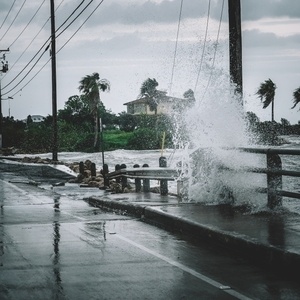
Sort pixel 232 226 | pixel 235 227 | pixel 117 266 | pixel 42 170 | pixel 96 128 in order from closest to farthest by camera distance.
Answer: pixel 117 266 → pixel 235 227 → pixel 232 226 → pixel 42 170 → pixel 96 128

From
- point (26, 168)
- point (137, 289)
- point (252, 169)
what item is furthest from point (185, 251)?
point (26, 168)

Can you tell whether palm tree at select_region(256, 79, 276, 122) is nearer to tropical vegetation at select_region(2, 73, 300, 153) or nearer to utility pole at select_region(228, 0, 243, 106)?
tropical vegetation at select_region(2, 73, 300, 153)

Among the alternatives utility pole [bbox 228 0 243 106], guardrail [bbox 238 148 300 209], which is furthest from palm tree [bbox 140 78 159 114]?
guardrail [bbox 238 148 300 209]

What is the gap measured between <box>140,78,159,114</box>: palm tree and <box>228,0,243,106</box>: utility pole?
11002 cm

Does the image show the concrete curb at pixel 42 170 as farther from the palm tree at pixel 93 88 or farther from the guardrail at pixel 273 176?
the palm tree at pixel 93 88

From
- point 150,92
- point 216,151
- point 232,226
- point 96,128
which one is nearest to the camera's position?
point 232,226

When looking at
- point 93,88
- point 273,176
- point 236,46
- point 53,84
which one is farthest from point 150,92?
point 273,176

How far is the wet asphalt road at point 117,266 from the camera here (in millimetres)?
6965

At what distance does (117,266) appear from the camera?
834cm

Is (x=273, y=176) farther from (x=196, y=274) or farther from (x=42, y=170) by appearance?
(x=42, y=170)

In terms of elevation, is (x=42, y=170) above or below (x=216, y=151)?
below

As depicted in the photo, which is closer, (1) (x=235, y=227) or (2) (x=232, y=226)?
(1) (x=235, y=227)

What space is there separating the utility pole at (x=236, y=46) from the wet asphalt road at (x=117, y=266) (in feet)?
12.7

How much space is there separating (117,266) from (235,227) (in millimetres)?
2702
